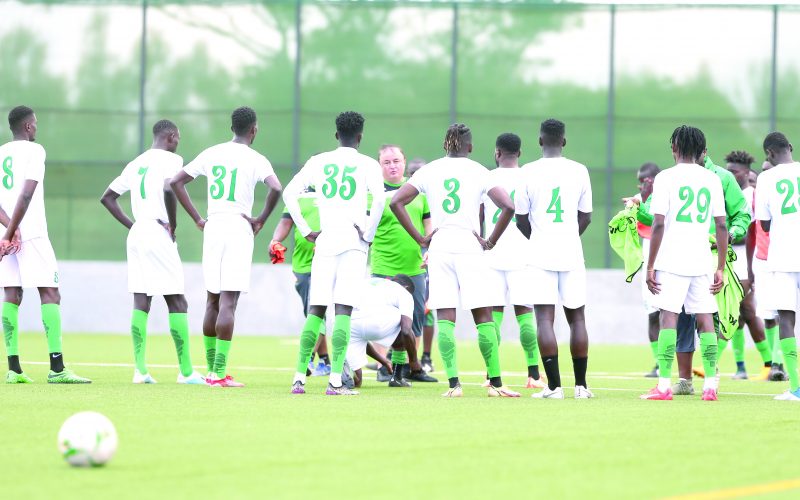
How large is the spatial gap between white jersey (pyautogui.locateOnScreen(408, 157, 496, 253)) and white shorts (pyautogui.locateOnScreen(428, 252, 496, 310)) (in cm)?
8

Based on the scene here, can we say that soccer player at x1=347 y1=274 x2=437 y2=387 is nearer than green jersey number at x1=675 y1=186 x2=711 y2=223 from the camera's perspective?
No

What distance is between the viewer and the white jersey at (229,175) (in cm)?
1241

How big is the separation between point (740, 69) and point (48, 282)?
20697mm

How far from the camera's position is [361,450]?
Result: 24.9ft

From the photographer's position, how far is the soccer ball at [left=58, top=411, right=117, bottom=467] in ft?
22.5

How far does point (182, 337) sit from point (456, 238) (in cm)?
299

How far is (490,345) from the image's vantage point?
1173cm

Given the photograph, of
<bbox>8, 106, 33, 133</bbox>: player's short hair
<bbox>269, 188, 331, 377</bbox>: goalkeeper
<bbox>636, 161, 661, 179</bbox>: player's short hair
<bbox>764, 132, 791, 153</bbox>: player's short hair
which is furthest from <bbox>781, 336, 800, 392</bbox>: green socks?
<bbox>8, 106, 33, 133</bbox>: player's short hair

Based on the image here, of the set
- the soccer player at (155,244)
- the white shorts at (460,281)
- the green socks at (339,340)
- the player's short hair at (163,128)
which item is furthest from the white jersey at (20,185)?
the white shorts at (460,281)

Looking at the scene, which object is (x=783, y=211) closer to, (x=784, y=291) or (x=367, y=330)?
(x=784, y=291)

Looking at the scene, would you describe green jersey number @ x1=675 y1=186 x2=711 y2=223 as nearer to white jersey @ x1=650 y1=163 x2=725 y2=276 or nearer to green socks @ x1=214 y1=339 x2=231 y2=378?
white jersey @ x1=650 y1=163 x2=725 y2=276

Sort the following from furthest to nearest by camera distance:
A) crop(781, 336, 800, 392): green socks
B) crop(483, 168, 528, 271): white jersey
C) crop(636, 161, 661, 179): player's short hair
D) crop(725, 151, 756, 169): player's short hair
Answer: crop(636, 161, 661, 179): player's short hair
crop(725, 151, 756, 169): player's short hair
crop(483, 168, 528, 271): white jersey
crop(781, 336, 800, 392): green socks

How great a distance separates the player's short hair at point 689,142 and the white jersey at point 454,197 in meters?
1.66

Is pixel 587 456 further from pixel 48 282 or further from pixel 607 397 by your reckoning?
pixel 48 282
